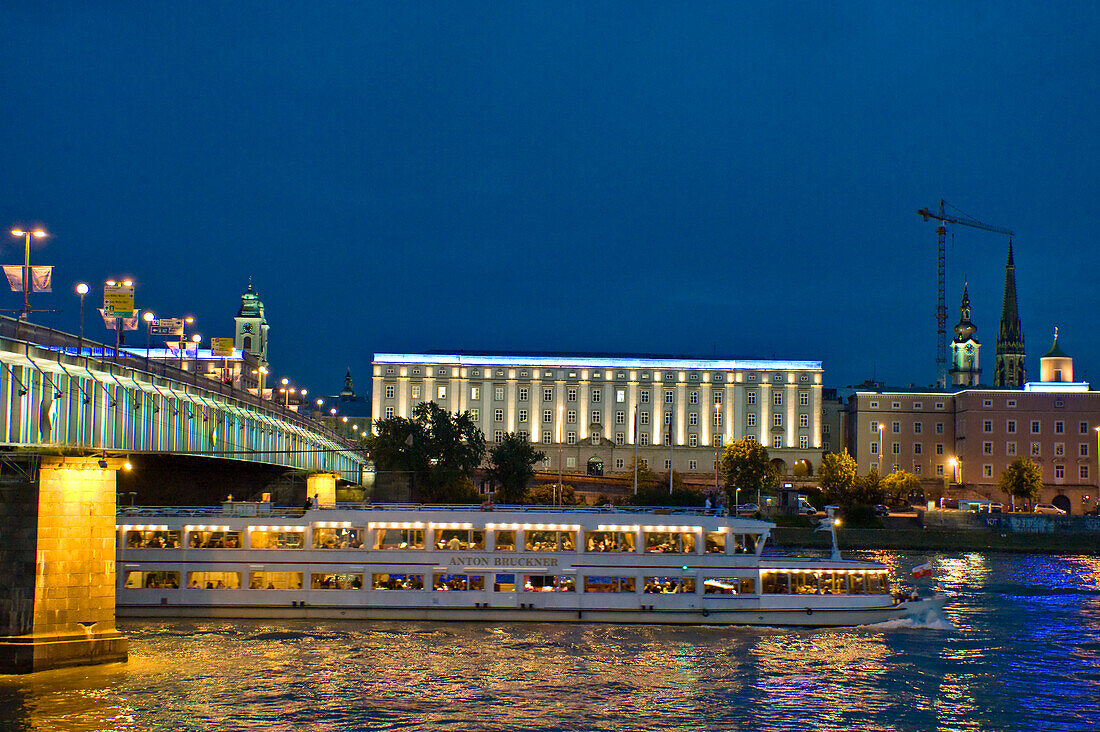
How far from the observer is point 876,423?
127 meters

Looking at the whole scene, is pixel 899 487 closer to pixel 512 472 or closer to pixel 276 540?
pixel 512 472

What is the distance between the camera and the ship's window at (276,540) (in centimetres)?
4650

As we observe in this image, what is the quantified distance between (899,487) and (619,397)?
128 ft

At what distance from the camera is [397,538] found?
1829 inches

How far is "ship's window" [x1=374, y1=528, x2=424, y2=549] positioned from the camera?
152 feet

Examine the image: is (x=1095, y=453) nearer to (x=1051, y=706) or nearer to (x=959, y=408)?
(x=959, y=408)

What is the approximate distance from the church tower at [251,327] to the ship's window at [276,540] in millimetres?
131730

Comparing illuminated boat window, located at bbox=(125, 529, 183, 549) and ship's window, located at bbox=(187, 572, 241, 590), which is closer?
ship's window, located at bbox=(187, 572, 241, 590)

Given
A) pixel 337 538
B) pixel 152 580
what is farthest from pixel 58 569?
pixel 337 538

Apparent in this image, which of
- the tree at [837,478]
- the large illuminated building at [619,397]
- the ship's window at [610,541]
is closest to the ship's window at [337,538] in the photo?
the ship's window at [610,541]

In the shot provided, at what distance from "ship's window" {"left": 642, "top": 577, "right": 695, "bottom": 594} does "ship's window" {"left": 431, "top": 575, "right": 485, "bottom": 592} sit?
6.81 meters

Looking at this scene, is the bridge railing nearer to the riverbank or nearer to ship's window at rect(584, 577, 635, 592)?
ship's window at rect(584, 577, 635, 592)

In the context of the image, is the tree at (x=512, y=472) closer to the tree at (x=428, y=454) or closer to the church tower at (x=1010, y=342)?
the tree at (x=428, y=454)

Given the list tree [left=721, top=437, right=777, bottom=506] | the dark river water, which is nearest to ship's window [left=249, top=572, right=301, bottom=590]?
the dark river water
